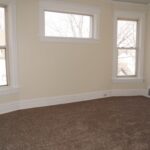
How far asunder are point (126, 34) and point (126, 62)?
0.75m

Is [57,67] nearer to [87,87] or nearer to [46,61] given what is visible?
[46,61]

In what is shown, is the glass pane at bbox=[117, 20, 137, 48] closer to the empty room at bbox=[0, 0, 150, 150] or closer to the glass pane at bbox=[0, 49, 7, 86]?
the empty room at bbox=[0, 0, 150, 150]

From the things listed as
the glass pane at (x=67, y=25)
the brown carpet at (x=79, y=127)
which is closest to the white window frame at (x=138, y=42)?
the glass pane at (x=67, y=25)

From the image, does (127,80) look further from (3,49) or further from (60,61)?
(3,49)

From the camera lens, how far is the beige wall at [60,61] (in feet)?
12.7

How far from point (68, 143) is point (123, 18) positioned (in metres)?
3.61

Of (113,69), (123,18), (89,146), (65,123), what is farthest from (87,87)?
(89,146)

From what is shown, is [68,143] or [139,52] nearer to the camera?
[68,143]

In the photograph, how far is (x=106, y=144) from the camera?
250 cm

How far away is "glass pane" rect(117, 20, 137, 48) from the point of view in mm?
4961

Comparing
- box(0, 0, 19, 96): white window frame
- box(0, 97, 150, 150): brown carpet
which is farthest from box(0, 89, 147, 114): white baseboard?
box(0, 0, 19, 96): white window frame

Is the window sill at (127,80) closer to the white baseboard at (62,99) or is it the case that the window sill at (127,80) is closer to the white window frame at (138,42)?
the white window frame at (138,42)

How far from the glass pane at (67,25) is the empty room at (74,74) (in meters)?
0.02

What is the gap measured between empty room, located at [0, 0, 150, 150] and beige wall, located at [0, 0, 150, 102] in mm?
19
